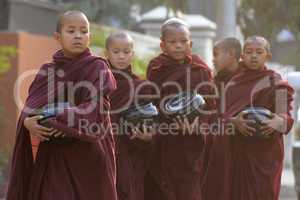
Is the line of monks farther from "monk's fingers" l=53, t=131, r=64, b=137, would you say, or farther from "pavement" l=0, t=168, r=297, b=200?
"pavement" l=0, t=168, r=297, b=200

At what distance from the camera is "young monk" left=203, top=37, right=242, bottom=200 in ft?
24.7

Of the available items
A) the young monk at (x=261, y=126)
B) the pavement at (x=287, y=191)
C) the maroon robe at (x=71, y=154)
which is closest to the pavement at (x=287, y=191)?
the pavement at (x=287, y=191)

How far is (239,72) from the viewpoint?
303 inches

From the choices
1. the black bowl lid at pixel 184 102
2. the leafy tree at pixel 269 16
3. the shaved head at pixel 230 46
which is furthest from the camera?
the leafy tree at pixel 269 16

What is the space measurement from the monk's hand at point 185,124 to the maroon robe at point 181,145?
0.10 m

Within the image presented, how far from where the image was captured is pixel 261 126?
706 centimetres

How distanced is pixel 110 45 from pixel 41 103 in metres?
1.52

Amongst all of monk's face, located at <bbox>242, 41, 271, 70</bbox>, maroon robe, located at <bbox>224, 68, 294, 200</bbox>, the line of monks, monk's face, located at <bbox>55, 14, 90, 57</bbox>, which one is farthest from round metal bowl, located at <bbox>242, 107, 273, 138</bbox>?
monk's face, located at <bbox>55, 14, 90, 57</bbox>

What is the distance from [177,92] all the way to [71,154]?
62.2 inches

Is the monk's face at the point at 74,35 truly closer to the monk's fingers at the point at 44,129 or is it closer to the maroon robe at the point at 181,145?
the monk's fingers at the point at 44,129

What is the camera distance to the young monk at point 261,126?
7.20 meters

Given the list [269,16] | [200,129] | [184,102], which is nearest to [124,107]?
[184,102]

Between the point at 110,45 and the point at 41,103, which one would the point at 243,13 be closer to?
the point at 110,45

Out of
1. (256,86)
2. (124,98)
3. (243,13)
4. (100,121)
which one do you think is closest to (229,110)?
(256,86)
